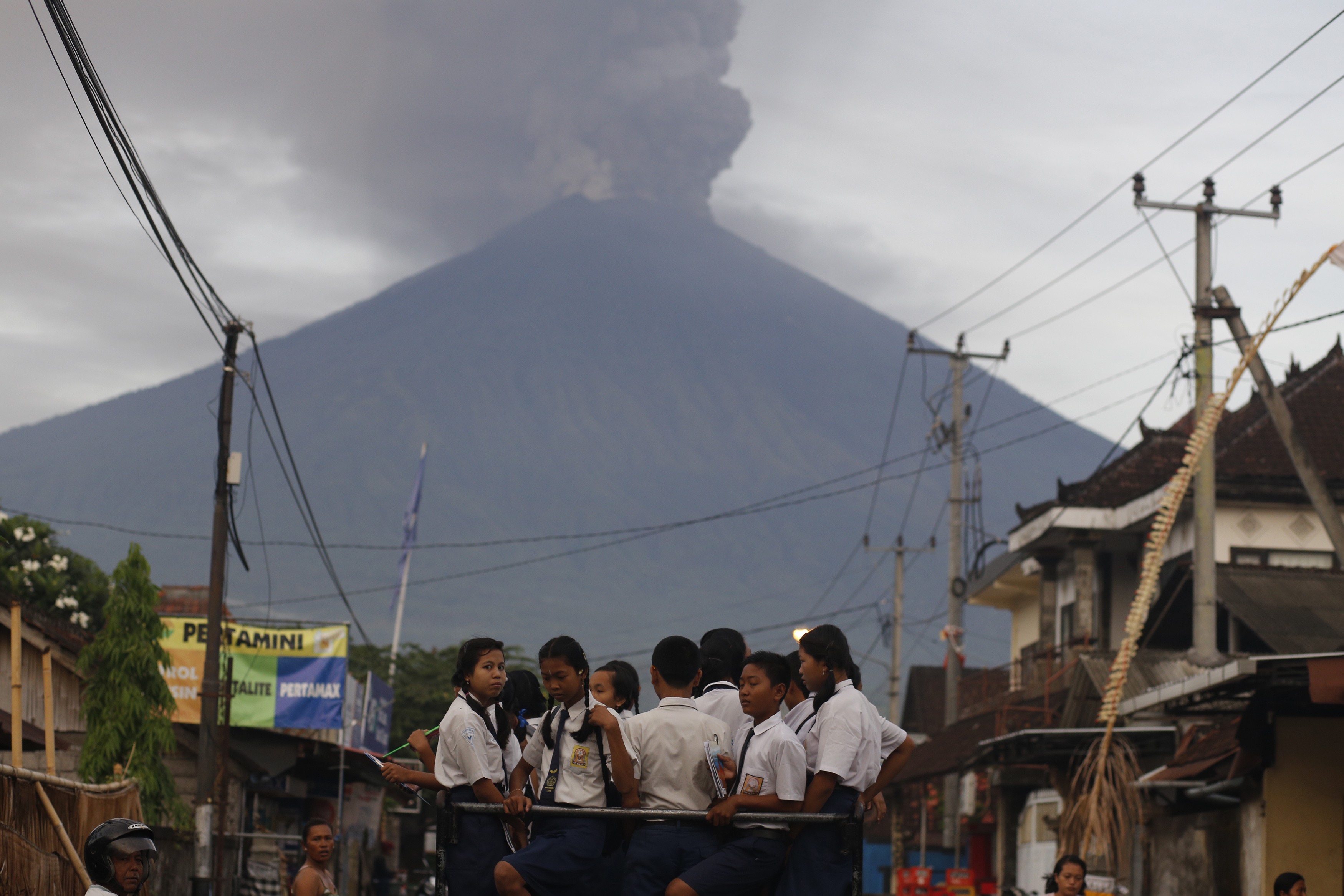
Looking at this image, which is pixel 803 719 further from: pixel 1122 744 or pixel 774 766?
pixel 1122 744

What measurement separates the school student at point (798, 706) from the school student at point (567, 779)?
37.6 inches

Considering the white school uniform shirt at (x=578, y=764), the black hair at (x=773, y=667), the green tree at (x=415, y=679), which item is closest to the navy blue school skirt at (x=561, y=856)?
the white school uniform shirt at (x=578, y=764)

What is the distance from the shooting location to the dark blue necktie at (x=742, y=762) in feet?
26.9

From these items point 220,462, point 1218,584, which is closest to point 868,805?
point 1218,584

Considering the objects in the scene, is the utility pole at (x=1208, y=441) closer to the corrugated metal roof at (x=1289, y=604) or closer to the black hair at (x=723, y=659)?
the corrugated metal roof at (x=1289, y=604)

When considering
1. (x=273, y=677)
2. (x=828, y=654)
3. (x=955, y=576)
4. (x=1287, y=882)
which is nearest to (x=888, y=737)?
(x=828, y=654)

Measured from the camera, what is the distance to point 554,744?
8305 mm

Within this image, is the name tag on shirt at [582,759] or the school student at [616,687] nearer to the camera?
the name tag on shirt at [582,759]

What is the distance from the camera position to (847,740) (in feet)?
26.8

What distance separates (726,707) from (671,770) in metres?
1.18

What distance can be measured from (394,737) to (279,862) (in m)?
24.3

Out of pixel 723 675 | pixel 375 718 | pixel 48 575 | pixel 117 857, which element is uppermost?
pixel 48 575

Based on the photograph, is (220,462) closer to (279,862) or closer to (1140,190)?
(279,862)

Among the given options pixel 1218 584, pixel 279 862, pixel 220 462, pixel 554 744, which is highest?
pixel 220 462
